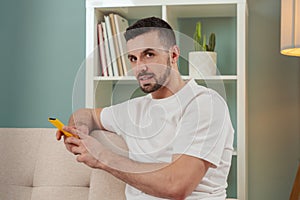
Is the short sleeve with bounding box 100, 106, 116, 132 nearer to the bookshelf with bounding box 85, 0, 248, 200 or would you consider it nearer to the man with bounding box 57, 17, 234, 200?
the man with bounding box 57, 17, 234, 200

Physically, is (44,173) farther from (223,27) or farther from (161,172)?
(223,27)

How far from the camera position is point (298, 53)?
207 centimetres

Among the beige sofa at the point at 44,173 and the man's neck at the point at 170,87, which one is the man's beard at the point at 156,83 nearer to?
the man's neck at the point at 170,87

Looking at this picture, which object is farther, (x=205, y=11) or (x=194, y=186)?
(x=205, y=11)

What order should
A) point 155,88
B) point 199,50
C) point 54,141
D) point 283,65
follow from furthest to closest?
point 283,65 → point 54,141 → point 199,50 → point 155,88

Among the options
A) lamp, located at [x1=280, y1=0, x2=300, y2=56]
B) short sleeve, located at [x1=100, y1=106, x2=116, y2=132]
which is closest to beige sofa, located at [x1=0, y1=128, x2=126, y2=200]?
short sleeve, located at [x1=100, y1=106, x2=116, y2=132]

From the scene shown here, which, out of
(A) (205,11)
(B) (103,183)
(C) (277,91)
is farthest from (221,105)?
(C) (277,91)

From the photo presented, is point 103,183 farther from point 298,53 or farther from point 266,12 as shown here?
point 266,12

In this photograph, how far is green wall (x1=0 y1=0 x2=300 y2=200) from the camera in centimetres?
238

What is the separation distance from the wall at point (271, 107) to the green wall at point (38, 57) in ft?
2.73

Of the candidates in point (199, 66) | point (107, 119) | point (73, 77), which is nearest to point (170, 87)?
point (199, 66)

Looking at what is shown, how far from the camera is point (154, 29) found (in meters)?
1.48

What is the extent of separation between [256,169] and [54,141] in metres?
0.94

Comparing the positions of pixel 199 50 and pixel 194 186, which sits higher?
pixel 199 50
